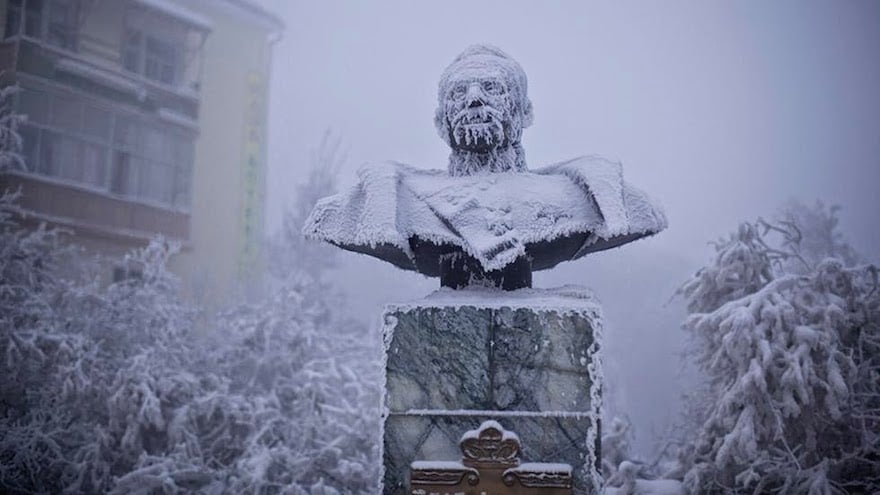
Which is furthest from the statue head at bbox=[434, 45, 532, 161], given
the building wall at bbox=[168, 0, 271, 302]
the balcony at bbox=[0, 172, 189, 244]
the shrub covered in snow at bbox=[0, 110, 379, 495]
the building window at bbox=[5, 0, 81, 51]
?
the building wall at bbox=[168, 0, 271, 302]

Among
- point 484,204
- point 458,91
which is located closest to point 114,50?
point 458,91

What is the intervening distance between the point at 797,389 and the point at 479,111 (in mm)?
3388

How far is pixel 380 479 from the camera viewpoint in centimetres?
261

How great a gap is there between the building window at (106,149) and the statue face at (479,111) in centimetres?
1049

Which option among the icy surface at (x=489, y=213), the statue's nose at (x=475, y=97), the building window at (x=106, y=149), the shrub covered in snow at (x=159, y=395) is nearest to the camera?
the icy surface at (x=489, y=213)

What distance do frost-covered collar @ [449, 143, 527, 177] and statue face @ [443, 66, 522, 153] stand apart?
44 millimetres

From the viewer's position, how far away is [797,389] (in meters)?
5.05

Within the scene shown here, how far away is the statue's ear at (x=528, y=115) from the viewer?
3182mm

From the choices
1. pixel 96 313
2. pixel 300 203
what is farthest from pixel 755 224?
pixel 300 203

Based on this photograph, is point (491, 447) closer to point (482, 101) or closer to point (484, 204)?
point (484, 204)

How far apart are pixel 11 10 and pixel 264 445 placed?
905 cm

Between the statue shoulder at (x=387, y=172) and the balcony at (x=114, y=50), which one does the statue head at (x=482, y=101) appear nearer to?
the statue shoulder at (x=387, y=172)

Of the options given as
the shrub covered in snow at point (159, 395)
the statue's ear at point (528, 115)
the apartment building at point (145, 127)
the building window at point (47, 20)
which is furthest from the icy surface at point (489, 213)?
the building window at point (47, 20)

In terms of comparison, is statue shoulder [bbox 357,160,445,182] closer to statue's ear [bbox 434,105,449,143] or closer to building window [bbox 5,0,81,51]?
statue's ear [bbox 434,105,449,143]
